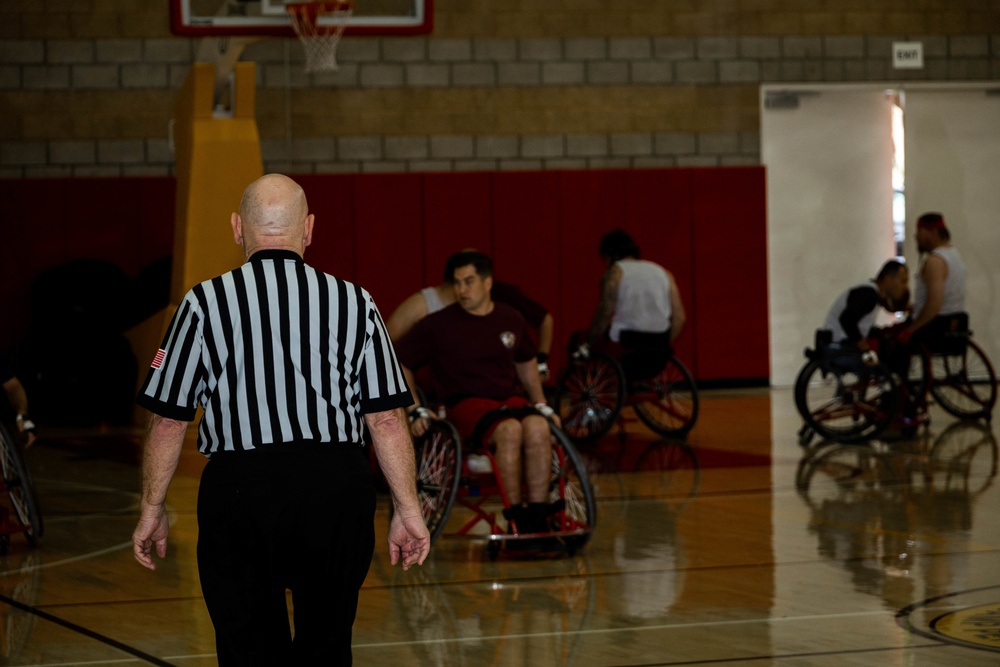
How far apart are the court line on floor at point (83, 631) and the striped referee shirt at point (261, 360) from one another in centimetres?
167

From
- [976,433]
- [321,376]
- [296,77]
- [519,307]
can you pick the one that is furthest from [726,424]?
[321,376]

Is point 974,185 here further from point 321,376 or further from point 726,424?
point 321,376

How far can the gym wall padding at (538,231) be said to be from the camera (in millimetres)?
13078

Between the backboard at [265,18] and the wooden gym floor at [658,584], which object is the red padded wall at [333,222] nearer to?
the backboard at [265,18]

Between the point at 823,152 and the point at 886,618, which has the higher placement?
the point at 823,152

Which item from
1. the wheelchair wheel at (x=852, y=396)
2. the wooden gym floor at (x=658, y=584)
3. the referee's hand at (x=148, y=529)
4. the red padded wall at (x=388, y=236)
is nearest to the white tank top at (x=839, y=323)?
the wheelchair wheel at (x=852, y=396)

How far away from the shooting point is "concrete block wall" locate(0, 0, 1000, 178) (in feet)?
42.5

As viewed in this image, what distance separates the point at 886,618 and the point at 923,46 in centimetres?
1073

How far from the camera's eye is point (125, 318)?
11961 mm

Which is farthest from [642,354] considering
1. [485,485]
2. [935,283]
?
[485,485]

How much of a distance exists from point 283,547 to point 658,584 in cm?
268

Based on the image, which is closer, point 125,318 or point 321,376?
point 321,376

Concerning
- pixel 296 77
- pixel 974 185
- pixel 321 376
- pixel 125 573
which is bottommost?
pixel 125 573

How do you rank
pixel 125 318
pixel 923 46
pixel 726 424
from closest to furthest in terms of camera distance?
pixel 726 424, pixel 125 318, pixel 923 46
